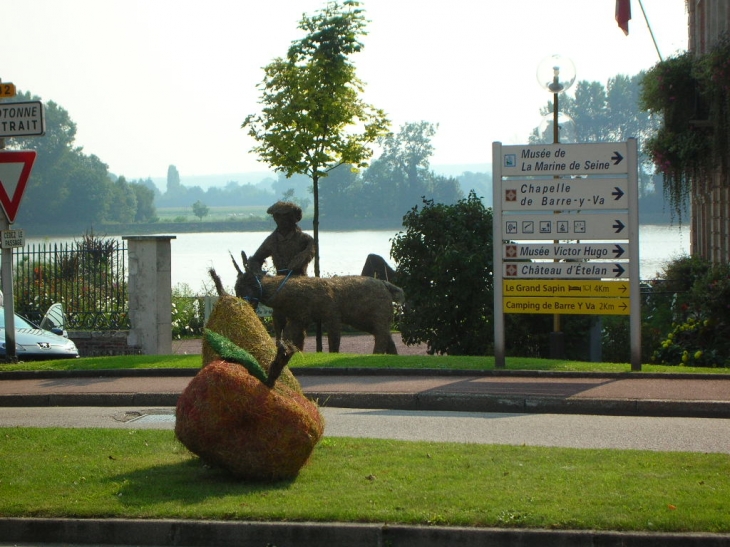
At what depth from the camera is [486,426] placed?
942 cm

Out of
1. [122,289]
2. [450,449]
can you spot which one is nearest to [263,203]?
[122,289]

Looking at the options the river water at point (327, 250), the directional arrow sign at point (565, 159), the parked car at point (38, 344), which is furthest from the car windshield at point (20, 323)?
the river water at point (327, 250)

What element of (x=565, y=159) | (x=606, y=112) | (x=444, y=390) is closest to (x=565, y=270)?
(x=565, y=159)

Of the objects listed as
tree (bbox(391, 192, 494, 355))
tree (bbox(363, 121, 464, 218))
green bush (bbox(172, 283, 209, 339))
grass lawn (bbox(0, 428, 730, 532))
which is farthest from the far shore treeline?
grass lawn (bbox(0, 428, 730, 532))

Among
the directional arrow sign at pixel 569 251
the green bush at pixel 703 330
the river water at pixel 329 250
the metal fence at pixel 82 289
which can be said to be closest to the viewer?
the directional arrow sign at pixel 569 251

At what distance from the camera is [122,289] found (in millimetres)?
19734

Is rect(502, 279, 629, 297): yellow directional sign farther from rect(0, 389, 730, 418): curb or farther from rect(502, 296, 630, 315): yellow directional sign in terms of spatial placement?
rect(0, 389, 730, 418): curb

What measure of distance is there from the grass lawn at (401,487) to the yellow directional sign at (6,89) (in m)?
6.89

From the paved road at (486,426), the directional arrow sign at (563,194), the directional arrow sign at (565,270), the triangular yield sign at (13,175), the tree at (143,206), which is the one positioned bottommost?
the paved road at (486,426)

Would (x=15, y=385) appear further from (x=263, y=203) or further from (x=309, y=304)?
(x=263, y=203)

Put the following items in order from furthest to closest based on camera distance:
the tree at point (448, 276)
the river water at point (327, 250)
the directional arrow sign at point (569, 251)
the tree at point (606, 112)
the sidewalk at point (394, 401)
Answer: the tree at point (606, 112) < the river water at point (327, 250) < the tree at point (448, 276) < the directional arrow sign at point (569, 251) < the sidewalk at point (394, 401)

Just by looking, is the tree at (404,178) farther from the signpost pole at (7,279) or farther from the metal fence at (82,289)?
the signpost pole at (7,279)

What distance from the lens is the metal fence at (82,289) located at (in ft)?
62.0

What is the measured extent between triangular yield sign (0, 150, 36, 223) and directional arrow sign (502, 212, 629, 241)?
6.31 meters
